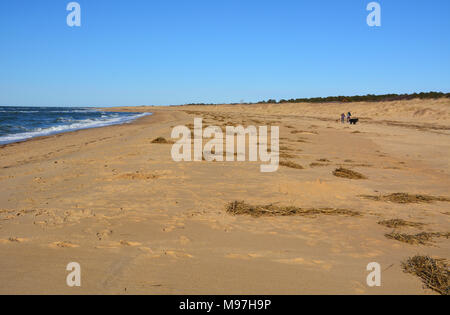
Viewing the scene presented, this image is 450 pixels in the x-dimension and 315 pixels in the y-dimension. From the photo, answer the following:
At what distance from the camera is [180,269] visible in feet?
9.87

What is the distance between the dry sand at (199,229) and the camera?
111 inches

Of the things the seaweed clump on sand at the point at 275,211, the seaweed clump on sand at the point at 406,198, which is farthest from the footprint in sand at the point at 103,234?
the seaweed clump on sand at the point at 406,198

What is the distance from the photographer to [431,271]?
2.96m

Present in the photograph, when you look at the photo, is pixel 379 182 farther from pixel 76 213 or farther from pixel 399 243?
pixel 76 213

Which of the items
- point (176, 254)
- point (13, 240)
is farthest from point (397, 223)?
point (13, 240)

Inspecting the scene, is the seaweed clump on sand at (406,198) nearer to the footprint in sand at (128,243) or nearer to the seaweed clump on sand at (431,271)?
the seaweed clump on sand at (431,271)

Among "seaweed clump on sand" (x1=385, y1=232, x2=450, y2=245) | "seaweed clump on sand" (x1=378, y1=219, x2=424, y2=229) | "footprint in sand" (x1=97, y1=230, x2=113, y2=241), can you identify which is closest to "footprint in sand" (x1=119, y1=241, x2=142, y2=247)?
"footprint in sand" (x1=97, y1=230, x2=113, y2=241)

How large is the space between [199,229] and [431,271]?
98.5 inches

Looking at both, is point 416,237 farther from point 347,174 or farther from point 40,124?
point 40,124

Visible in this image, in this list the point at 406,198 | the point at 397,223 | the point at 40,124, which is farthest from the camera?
the point at 40,124

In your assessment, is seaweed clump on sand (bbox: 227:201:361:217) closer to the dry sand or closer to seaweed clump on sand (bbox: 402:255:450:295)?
the dry sand
